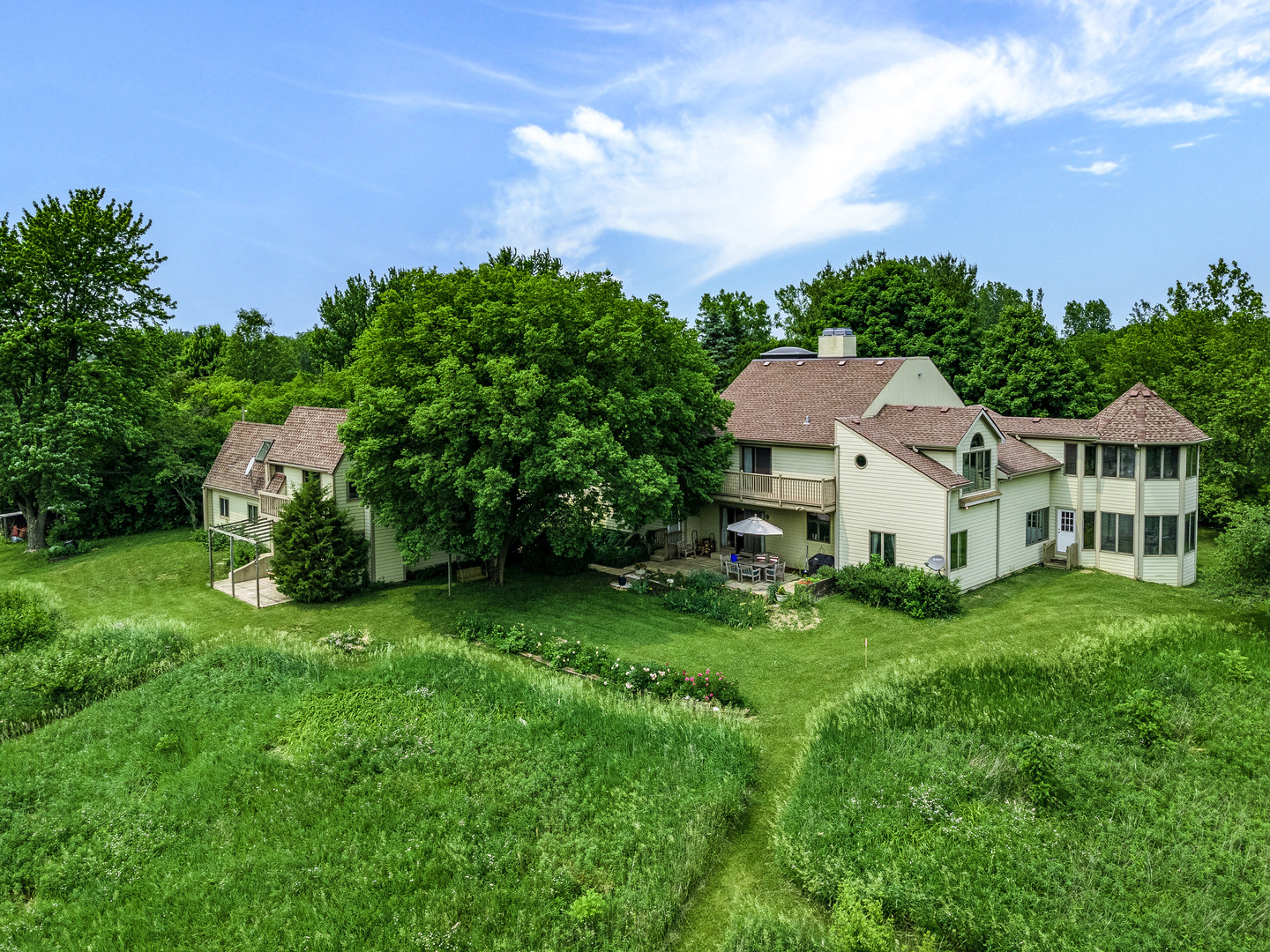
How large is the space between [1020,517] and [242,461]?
93.9 feet

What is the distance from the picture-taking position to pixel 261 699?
1505 centimetres

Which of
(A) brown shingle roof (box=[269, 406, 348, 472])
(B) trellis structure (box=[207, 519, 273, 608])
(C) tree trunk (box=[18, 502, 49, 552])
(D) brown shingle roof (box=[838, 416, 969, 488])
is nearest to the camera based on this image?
(D) brown shingle roof (box=[838, 416, 969, 488])

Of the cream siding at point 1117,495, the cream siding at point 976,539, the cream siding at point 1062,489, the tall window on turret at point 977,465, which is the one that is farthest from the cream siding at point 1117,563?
the tall window on turret at point 977,465

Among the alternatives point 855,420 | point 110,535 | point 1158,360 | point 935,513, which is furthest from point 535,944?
point 1158,360

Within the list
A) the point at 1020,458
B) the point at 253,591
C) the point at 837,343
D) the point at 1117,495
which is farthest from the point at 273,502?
the point at 1117,495

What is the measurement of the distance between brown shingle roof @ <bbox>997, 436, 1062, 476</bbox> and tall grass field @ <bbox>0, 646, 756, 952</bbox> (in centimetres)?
1494

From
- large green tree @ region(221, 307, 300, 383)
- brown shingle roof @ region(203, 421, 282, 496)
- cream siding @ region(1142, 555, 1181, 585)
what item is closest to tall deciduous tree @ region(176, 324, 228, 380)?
large green tree @ region(221, 307, 300, 383)

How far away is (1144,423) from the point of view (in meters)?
24.0

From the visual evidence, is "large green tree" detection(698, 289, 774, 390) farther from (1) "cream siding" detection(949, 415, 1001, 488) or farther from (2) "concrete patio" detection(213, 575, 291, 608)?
(2) "concrete patio" detection(213, 575, 291, 608)

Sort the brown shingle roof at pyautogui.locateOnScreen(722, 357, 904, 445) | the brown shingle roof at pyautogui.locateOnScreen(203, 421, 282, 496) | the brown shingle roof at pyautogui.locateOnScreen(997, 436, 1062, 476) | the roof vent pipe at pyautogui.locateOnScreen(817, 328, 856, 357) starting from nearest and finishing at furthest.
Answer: the brown shingle roof at pyautogui.locateOnScreen(997, 436, 1062, 476), the brown shingle roof at pyautogui.locateOnScreen(722, 357, 904, 445), the brown shingle roof at pyautogui.locateOnScreen(203, 421, 282, 496), the roof vent pipe at pyautogui.locateOnScreen(817, 328, 856, 357)

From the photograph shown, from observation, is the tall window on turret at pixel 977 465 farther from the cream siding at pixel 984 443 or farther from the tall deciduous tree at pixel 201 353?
the tall deciduous tree at pixel 201 353

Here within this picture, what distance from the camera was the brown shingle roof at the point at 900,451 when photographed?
21766 millimetres

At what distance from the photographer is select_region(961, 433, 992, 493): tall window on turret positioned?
22.6 meters

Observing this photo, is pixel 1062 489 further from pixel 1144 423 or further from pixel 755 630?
pixel 755 630
